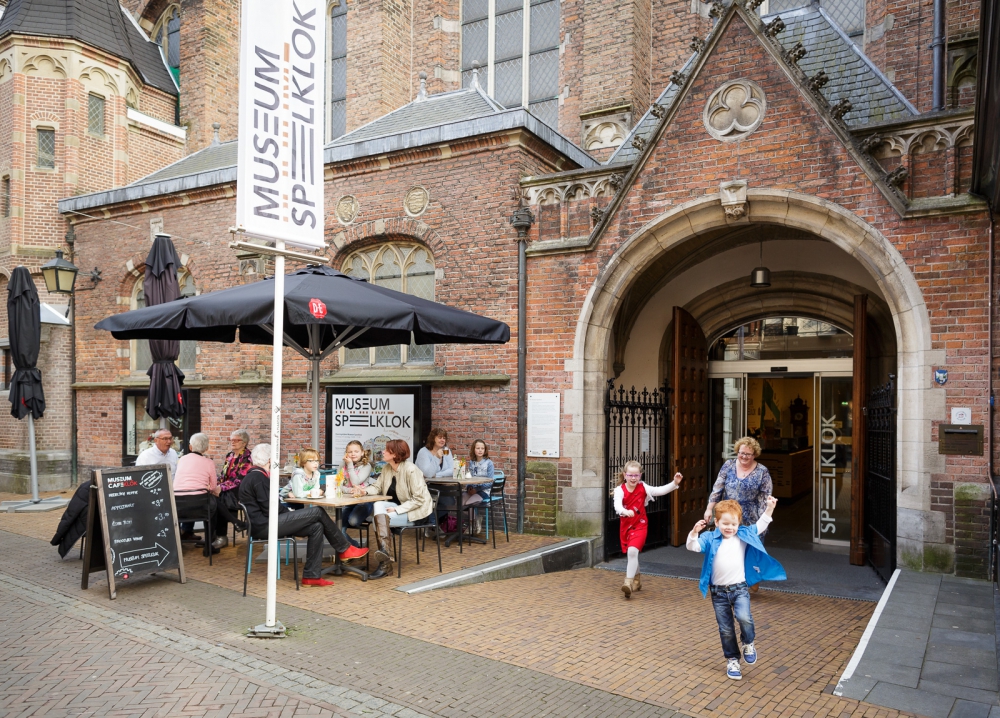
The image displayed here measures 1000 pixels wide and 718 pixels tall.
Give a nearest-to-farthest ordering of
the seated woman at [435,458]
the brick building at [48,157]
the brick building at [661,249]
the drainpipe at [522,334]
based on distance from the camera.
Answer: the brick building at [661,249] < the seated woman at [435,458] < the drainpipe at [522,334] < the brick building at [48,157]

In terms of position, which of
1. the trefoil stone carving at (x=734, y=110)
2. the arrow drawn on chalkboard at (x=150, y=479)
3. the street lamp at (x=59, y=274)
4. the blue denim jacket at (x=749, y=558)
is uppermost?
the trefoil stone carving at (x=734, y=110)

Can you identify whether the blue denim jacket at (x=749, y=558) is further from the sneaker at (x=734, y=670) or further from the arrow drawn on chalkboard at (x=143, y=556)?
the arrow drawn on chalkboard at (x=143, y=556)

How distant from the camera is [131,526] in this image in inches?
284

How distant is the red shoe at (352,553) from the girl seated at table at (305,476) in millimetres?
695

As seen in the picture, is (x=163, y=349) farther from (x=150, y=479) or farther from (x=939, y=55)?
(x=939, y=55)

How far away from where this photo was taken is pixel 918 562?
7.65 m

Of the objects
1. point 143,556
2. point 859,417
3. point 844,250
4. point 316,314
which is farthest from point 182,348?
point 859,417

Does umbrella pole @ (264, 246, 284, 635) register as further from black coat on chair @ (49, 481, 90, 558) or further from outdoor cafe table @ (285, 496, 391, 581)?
black coat on chair @ (49, 481, 90, 558)

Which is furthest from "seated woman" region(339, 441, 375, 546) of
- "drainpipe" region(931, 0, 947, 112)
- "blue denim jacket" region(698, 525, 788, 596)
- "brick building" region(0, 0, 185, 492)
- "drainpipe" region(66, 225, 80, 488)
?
"brick building" region(0, 0, 185, 492)

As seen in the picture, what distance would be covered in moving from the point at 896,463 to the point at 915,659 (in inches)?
141

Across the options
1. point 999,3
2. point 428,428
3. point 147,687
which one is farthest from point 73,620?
point 999,3

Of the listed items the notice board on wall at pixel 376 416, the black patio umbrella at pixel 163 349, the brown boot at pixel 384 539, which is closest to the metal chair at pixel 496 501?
the notice board on wall at pixel 376 416

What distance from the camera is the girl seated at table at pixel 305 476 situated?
7.58 meters

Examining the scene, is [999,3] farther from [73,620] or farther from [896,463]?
[73,620]
